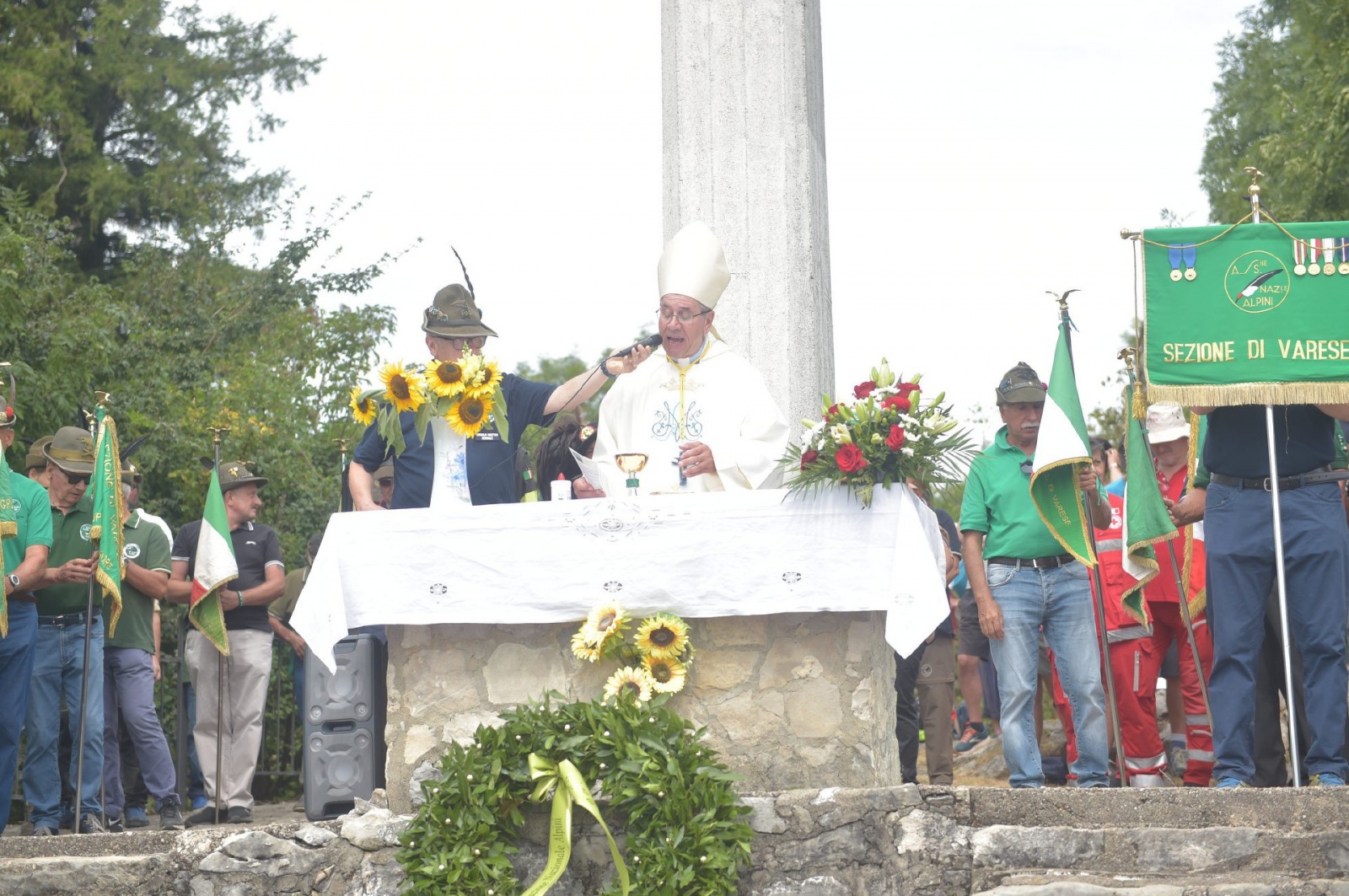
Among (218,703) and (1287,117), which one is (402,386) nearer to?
(218,703)

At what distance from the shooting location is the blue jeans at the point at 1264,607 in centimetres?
601

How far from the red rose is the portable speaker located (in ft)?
A: 8.43

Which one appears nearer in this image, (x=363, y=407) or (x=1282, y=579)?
(x=1282, y=579)

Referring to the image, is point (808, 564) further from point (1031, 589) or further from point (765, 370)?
point (765, 370)

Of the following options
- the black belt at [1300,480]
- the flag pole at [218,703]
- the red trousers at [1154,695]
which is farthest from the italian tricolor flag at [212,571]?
the black belt at [1300,480]

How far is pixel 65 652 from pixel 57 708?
275 millimetres

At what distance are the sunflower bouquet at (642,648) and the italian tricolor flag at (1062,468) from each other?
1723 mm

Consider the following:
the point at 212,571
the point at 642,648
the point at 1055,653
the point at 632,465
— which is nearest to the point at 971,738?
the point at 1055,653

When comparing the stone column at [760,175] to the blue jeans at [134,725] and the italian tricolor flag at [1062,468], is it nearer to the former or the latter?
the italian tricolor flag at [1062,468]

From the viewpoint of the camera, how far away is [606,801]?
226 inches

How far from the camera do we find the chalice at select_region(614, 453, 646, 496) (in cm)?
626

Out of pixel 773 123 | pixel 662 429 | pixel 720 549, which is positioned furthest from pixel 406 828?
pixel 773 123

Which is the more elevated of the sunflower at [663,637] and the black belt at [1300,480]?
the black belt at [1300,480]

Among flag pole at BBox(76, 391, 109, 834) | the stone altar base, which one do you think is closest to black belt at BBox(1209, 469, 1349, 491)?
the stone altar base
